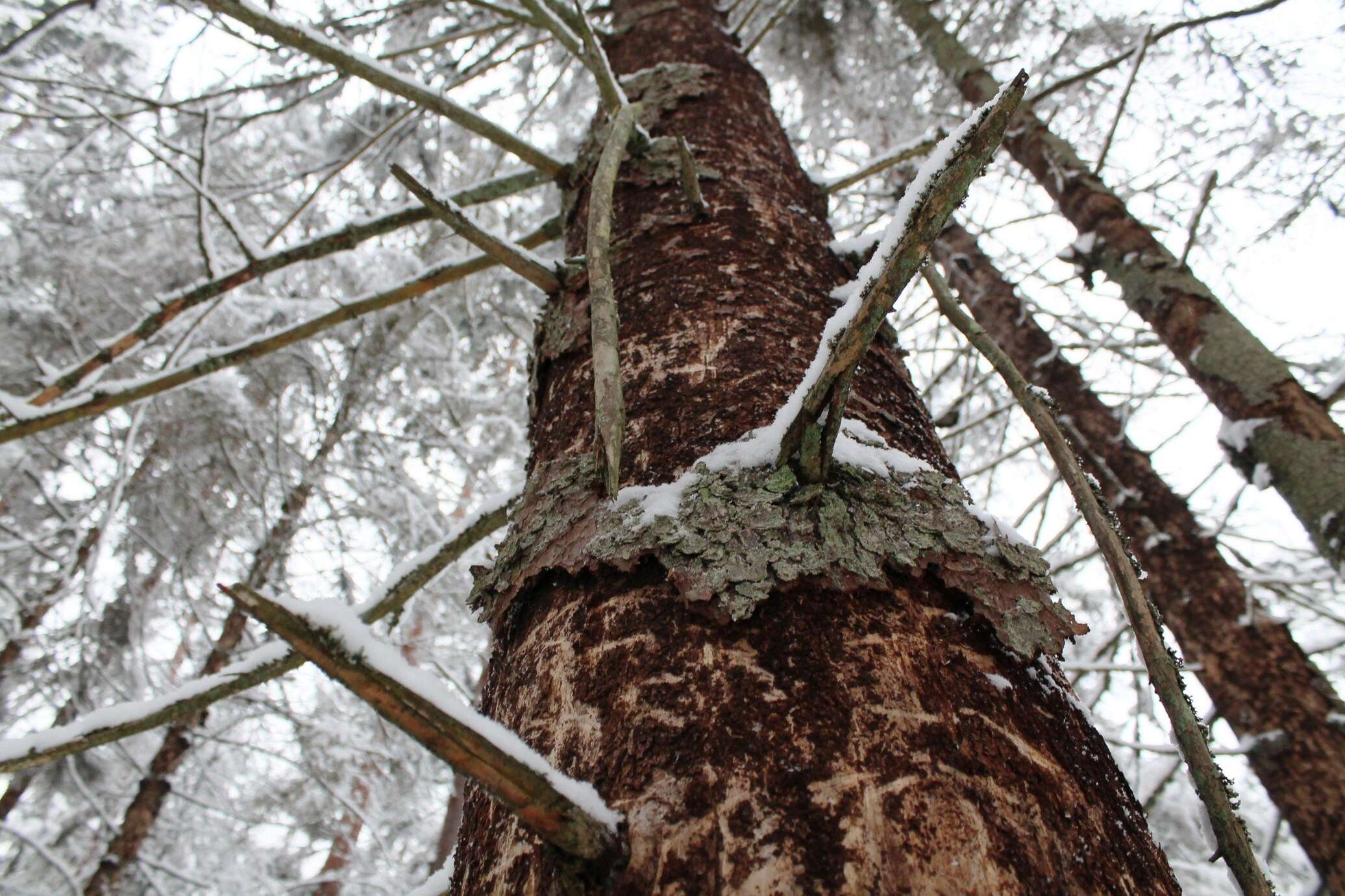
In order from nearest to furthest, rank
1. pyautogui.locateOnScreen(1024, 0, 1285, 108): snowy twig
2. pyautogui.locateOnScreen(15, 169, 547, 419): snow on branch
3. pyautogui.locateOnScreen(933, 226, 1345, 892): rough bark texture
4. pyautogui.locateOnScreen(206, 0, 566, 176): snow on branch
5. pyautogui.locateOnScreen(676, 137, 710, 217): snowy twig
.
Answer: pyautogui.locateOnScreen(676, 137, 710, 217): snowy twig, pyautogui.locateOnScreen(206, 0, 566, 176): snow on branch, pyautogui.locateOnScreen(15, 169, 547, 419): snow on branch, pyautogui.locateOnScreen(1024, 0, 1285, 108): snowy twig, pyautogui.locateOnScreen(933, 226, 1345, 892): rough bark texture

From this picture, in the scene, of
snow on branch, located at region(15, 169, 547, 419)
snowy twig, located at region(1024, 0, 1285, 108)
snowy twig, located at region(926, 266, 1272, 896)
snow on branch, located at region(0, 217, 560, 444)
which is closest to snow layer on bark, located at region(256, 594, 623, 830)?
snowy twig, located at region(926, 266, 1272, 896)

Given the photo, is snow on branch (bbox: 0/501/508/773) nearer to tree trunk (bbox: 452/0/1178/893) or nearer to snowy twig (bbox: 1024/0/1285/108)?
tree trunk (bbox: 452/0/1178/893)

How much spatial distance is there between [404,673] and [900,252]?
446 millimetres

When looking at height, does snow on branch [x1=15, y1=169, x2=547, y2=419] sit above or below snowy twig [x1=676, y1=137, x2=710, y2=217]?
above

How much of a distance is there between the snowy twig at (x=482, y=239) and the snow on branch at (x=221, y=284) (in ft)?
1.81

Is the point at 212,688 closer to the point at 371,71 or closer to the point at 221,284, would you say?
the point at 221,284

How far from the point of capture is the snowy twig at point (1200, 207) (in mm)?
1946

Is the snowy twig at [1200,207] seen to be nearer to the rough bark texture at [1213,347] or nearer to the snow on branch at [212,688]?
the rough bark texture at [1213,347]

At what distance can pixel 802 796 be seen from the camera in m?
0.54

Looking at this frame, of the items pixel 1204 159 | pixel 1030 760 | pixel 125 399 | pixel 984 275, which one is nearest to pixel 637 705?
pixel 1030 760

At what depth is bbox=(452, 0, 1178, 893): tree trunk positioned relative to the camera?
519mm

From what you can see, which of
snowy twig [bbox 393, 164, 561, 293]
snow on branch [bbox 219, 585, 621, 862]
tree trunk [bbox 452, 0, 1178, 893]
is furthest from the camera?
snowy twig [bbox 393, 164, 561, 293]

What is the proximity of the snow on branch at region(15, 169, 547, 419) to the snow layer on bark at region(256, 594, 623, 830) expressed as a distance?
146cm

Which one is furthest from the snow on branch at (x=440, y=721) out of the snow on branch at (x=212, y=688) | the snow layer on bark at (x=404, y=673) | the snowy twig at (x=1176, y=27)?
the snowy twig at (x=1176, y=27)
